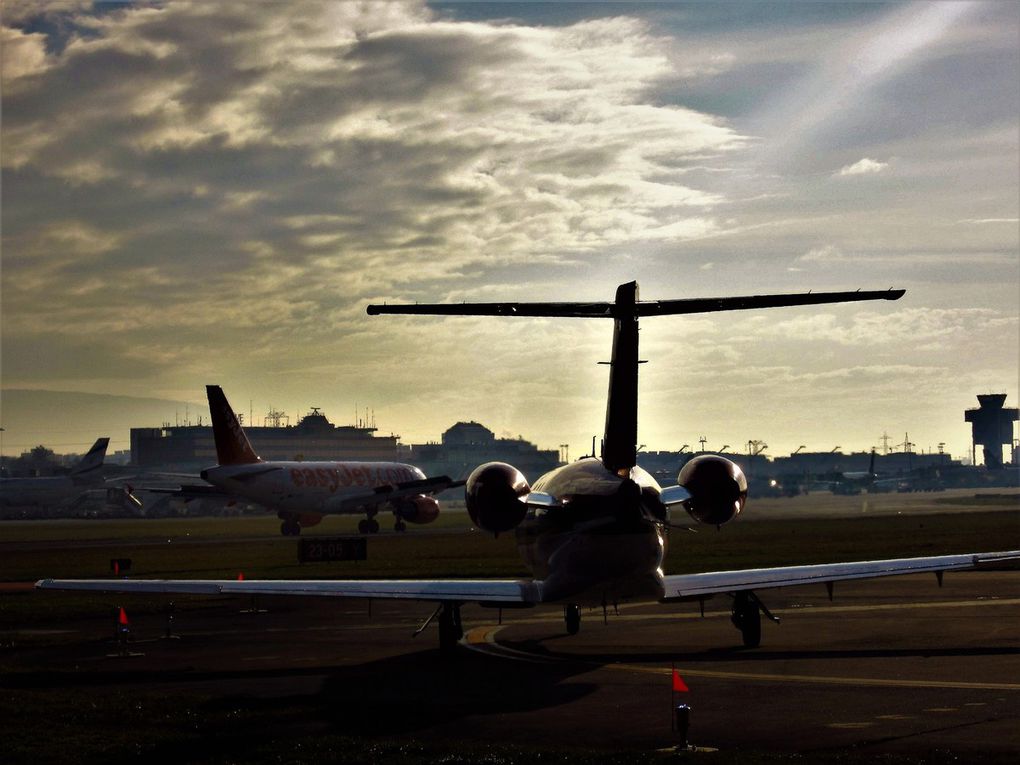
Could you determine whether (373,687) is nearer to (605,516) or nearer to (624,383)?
(605,516)

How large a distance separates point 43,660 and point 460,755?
13630mm

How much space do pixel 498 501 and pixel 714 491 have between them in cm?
379

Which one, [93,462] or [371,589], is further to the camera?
[93,462]

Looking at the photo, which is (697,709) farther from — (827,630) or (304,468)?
(304,468)

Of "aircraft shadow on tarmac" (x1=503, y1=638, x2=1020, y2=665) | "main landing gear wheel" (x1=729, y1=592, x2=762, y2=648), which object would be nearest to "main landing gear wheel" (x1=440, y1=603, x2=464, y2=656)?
"aircraft shadow on tarmac" (x1=503, y1=638, x2=1020, y2=665)

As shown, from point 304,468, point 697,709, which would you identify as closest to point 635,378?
point 697,709

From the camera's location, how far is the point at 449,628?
24.8m

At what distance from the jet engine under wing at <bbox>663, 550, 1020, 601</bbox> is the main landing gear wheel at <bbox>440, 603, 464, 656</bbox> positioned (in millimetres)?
4288

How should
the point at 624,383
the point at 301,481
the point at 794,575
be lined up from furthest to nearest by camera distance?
the point at 301,481
the point at 794,575
the point at 624,383

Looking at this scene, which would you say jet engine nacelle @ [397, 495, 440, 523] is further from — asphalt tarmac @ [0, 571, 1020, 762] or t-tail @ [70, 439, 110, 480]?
t-tail @ [70, 439, 110, 480]

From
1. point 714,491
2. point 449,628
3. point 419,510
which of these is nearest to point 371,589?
point 449,628

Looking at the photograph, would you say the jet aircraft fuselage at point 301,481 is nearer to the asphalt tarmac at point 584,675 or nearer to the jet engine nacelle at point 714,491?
the asphalt tarmac at point 584,675

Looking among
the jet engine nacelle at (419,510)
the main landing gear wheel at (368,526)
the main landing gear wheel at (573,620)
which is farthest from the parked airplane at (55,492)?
the main landing gear wheel at (573,620)

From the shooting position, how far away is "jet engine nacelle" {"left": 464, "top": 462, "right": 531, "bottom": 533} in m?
21.7
